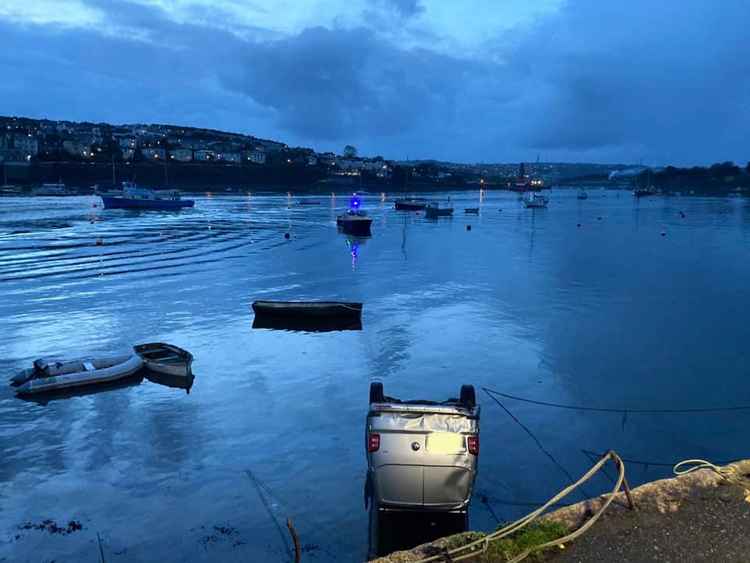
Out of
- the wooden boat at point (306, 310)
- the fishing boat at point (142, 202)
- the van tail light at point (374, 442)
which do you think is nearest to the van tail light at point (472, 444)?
the van tail light at point (374, 442)

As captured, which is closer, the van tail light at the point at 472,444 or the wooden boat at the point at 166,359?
the van tail light at the point at 472,444

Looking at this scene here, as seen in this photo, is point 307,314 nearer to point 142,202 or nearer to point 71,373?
point 71,373

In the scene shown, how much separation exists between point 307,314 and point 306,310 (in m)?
0.23

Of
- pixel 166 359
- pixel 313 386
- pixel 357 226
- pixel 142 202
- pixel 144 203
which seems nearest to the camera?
pixel 313 386

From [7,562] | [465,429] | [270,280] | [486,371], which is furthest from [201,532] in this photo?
[270,280]

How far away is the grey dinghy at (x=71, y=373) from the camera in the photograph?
21031mm

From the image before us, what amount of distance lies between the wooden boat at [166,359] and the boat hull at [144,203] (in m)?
113

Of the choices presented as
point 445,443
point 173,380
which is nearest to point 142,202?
point 173,380

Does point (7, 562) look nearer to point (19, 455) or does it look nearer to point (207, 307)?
point (19, 455)

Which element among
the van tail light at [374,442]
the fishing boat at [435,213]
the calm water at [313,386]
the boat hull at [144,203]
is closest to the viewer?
the van tail light at [374,442]

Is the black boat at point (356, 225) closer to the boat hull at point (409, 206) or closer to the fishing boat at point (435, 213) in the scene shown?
the fishing boat at point (435, 213)

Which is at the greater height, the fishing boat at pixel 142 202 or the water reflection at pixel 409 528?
the fishing boat at pixel 142 202

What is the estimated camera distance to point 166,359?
23500mm

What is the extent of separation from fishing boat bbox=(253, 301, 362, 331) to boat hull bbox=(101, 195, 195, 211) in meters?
107
